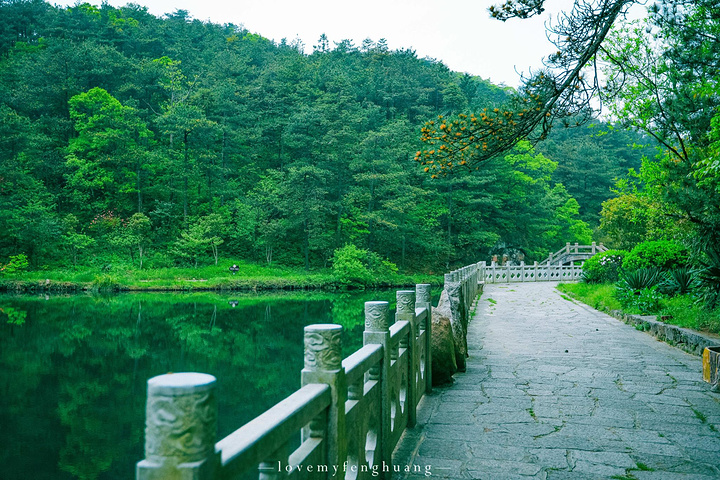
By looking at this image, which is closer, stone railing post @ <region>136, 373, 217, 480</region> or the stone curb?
stone railing post @ <region>136, 373, 217, 480</region>

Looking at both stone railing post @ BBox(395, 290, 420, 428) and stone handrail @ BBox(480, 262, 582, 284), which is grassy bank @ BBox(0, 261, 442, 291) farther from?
stone railing post @ BBox(395, 290, 420, 428)

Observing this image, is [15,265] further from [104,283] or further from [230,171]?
[230,171]

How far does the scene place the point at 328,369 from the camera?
7.63ft

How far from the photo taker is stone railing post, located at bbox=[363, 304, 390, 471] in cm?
344

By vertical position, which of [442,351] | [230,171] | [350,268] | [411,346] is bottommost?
[350,268]

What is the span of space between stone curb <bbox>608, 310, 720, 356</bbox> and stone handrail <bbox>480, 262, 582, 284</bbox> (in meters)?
16.5

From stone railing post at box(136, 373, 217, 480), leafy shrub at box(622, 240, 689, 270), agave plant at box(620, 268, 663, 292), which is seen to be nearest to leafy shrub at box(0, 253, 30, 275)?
leafy shrub at box(622, 240, 689, 270)

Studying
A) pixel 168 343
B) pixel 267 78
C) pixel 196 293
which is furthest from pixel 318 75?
pixel 168 343

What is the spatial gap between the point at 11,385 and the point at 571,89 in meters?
10.7

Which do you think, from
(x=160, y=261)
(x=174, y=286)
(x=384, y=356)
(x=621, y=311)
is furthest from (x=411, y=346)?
(x=160, y=261)

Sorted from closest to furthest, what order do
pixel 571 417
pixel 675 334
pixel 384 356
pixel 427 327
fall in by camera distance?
pixel 384 356
pixel 571 417
pixel 427 327
pixel 675 334

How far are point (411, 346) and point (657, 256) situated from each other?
1220 centimetres

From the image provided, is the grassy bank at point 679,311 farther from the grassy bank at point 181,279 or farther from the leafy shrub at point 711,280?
the grassy bank at point 181,279

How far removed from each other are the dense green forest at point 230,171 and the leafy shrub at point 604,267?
1512 centimetres
